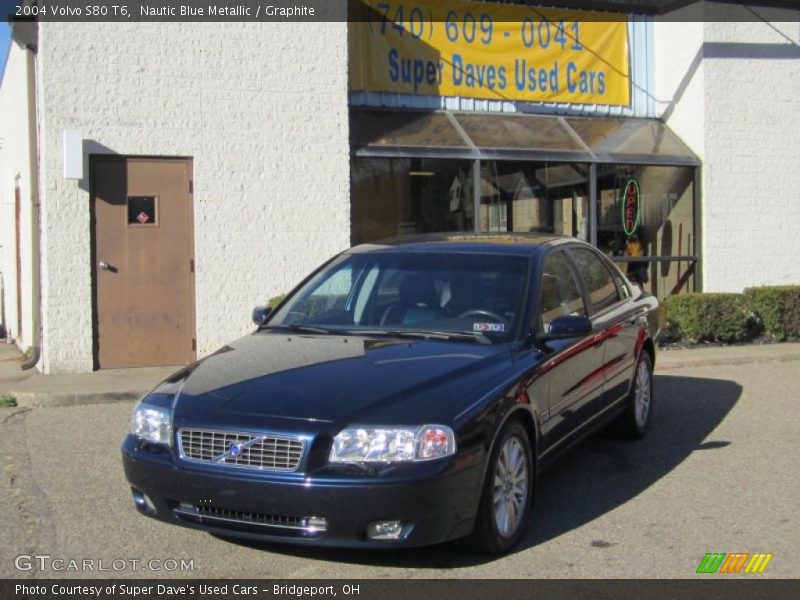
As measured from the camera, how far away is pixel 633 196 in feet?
48.6

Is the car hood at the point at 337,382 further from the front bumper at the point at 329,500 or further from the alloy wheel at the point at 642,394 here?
the alloy wheel at the point at 642,394

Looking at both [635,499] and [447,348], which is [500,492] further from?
[635,499]

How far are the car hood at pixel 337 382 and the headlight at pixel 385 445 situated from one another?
2.1 inches

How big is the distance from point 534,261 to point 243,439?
2325 mm

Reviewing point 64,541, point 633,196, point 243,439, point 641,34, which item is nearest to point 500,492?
point 243,439

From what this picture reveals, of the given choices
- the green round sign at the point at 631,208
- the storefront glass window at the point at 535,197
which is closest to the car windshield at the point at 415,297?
the storefront glass window at the point at 535,197

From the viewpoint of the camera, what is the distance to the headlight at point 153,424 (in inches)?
181

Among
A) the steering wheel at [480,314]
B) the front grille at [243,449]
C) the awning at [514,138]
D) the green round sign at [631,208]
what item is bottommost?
the front grille at [243,449]

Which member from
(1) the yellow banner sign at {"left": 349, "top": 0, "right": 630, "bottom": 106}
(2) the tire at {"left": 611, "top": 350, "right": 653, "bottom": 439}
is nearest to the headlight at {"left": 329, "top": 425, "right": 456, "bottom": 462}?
(2) the tire at {"left": 611, "top": 350, "right": 653, "bottom": 439}

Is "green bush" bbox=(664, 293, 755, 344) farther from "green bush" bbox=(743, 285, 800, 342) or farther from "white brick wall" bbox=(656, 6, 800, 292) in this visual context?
"white brick wall" bbox=(656, 6, 800, 292)

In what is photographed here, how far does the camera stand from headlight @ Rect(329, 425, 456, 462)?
13.9 feet

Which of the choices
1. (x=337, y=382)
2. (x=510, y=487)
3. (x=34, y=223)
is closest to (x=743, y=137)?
(x=34, y=223)

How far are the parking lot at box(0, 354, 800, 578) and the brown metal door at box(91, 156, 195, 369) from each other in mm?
2657

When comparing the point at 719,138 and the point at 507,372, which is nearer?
the point at 507,372
